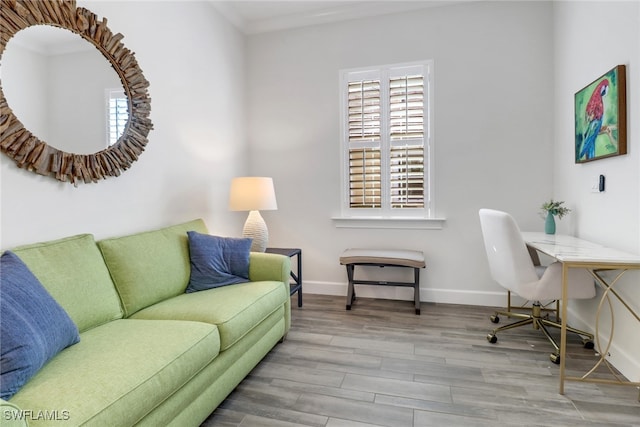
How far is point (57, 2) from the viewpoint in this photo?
1.80m

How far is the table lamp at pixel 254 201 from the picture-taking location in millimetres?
2949

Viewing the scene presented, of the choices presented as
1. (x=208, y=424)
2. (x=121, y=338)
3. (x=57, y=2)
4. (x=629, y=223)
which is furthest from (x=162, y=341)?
(x=629, y=223)

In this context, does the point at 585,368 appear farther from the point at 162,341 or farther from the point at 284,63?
the point at 284,63

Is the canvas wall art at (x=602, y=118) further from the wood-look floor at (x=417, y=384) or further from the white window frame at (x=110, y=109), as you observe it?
the white window frame at (x=110, y=109)

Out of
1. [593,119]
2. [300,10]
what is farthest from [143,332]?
[300,10]

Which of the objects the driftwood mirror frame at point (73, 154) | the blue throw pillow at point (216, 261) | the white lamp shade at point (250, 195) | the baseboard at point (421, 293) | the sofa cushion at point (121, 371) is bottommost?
the baseboard at point (421, 293)

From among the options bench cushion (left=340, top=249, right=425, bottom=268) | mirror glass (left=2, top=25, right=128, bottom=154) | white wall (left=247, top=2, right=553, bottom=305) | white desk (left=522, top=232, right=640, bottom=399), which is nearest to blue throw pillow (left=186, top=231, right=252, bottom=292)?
mirror glass (left=2, top=25, right=128, bottom=154)

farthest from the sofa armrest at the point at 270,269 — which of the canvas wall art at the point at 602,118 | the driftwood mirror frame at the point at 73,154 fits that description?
the canvas wall art at the point at 602,118

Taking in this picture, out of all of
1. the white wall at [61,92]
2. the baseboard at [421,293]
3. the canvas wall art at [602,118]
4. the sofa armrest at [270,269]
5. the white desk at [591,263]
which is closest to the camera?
the white wall at [61,92]

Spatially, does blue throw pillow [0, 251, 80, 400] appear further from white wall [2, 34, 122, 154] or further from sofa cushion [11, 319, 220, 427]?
white wall [2, 34, 122, 154]

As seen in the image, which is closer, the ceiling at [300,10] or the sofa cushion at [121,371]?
the sofa cushion at [121,371]

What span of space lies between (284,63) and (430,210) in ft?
7.43

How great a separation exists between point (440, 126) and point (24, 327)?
3338 mm

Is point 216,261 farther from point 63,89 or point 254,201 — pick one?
point 63,89
